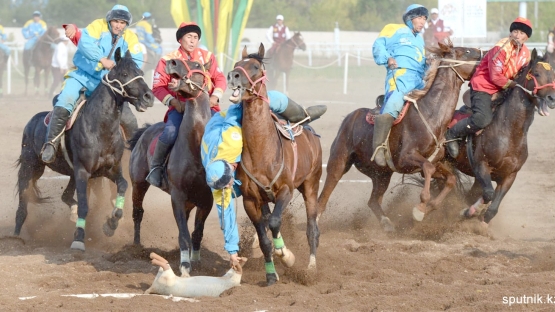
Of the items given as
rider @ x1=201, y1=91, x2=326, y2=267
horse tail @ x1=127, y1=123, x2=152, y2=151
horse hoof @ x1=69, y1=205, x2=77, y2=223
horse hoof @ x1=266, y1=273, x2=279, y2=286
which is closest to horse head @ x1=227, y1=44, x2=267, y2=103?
rider @ x1=201, y1=91, x2=326, y2=267

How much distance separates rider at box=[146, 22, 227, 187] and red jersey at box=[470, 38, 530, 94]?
3041mm

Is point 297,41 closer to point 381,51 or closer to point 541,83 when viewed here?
point 381,51

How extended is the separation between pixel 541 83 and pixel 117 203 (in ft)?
15.4

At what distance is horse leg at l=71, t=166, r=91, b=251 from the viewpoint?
852cm

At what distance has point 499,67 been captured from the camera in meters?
8.73

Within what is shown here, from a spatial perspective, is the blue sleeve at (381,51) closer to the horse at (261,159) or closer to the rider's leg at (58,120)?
the horse at (261,159)

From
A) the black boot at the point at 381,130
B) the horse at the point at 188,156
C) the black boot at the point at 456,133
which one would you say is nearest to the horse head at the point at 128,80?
the horse at the point at 188,156

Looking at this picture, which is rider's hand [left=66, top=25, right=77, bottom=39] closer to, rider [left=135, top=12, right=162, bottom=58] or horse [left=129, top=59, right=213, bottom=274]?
horse [left=129, top=59, right=213, bottom=274]

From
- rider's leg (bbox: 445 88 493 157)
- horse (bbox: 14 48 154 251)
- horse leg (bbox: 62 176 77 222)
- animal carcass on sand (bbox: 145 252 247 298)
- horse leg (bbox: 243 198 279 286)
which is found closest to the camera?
animal carcass on sand (bbox: 145 252 247 298)

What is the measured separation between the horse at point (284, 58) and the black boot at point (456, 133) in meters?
15.4

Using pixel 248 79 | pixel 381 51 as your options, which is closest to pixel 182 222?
pixel 248 79

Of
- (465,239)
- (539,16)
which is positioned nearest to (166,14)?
(539,16)

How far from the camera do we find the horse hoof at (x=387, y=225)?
941 centimetres

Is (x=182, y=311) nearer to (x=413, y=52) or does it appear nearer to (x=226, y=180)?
(x=226, y=180)
